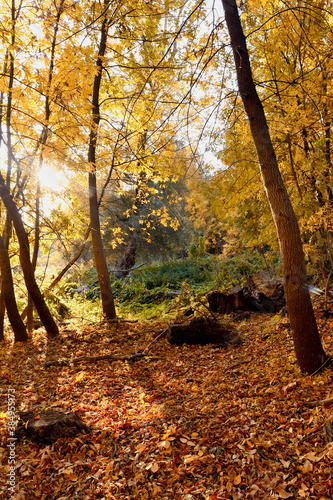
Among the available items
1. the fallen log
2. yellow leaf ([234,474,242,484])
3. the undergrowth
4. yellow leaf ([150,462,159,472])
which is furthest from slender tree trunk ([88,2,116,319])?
yellow leaf ([234,474,242,484])

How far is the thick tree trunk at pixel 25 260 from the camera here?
204 inches

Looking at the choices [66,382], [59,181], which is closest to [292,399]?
[66,382]

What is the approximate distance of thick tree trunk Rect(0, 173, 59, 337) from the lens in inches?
204

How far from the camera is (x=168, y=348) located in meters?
5.42

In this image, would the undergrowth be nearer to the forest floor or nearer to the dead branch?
the dead branch

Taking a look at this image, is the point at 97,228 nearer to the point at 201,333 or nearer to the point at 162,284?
the point at 201,333

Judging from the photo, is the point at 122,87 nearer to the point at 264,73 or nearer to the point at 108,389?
the point at 264,73

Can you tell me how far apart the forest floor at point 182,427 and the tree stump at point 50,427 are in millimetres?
79

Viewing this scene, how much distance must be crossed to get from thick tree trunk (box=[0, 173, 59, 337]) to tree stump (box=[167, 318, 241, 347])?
2443mm

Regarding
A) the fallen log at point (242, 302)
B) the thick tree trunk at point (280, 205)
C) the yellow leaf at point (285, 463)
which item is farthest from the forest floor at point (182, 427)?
the fallen log at point (242, 302)

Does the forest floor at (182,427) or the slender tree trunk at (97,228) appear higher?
the slender tree trunk at (97,228)

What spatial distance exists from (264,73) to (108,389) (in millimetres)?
5546

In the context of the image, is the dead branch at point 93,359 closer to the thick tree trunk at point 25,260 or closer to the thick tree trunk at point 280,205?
the thick tree trunk at point 25,260

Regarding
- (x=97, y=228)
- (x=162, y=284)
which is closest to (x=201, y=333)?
(x=97, y=228)
